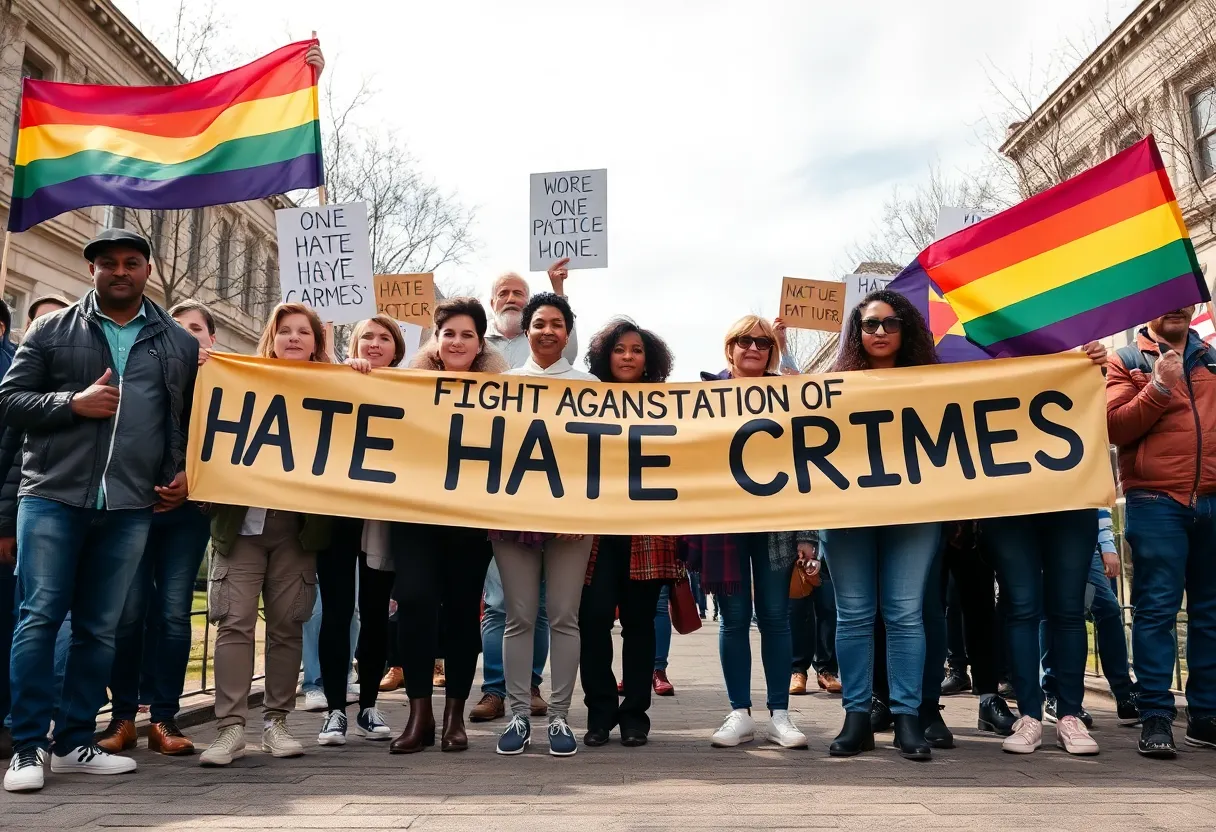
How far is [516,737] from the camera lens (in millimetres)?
4727

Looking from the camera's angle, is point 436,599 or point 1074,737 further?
point 436,599

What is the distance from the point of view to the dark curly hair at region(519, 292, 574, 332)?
17.2 feet

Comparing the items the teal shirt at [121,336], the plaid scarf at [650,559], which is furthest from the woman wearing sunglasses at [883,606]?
the teal shirt at [121,336]

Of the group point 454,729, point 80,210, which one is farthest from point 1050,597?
point 80,210

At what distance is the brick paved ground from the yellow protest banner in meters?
1.11

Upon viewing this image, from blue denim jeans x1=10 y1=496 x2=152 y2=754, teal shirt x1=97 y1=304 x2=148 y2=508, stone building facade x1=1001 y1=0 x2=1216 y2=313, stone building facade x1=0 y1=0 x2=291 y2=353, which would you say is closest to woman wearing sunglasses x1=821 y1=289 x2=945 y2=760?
blue denim jeans x1=10 y1=496 x2=152 y2=754

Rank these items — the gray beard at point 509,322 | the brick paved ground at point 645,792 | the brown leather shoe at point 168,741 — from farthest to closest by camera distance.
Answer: the gray beard at point 509,322 → the brown leather shoe at point 168,741 → the brick paved ground at point 645,792

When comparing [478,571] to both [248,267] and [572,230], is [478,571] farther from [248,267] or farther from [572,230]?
[248,267]

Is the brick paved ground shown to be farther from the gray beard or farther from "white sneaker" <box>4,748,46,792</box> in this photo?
the gray beard

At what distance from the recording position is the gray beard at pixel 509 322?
24.0 ft

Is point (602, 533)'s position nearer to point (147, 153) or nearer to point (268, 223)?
point (147, 153)

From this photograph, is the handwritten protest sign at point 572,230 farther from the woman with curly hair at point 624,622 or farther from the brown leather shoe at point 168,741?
the brown leather shoe at point 168,741

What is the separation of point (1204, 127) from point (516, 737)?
56.0 feet

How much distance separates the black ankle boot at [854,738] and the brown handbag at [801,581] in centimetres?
101
